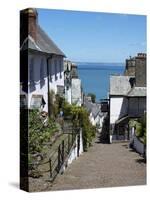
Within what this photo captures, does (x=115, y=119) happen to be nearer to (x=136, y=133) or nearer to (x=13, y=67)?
(x=136, y=133)

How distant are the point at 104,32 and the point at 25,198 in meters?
2.34

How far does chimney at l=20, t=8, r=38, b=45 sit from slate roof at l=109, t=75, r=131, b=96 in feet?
4.35

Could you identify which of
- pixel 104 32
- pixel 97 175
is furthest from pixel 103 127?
pixel 104 32

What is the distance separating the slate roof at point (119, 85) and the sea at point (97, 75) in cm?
7

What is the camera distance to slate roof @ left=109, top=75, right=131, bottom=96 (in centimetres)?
849

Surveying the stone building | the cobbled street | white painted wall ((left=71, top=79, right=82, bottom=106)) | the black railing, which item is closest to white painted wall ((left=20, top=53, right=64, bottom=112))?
white painted wall ((left=71, top=79, right=82, bottom=106))

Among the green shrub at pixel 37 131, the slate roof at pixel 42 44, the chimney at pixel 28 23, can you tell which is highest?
the chimney at pixel 28 23

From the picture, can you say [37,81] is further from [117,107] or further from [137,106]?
[137,106]

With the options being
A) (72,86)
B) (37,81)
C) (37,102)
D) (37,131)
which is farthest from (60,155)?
(37,81)

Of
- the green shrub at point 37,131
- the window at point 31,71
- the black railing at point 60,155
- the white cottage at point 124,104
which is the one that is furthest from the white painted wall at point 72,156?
the window at point 31,71

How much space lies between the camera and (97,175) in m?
8.23

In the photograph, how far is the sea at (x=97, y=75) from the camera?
822 centimetres

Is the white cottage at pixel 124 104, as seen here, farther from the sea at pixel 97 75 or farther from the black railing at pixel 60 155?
the black railing at pixel 60 155

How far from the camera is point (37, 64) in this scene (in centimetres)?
793
